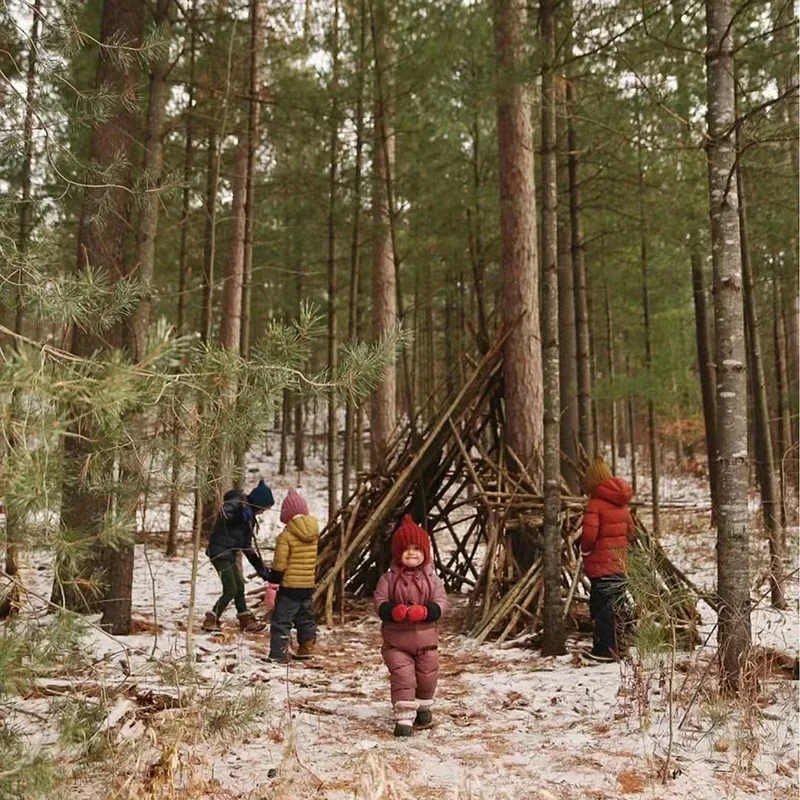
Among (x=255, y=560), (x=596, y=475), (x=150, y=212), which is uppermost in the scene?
(x=150, y=212)

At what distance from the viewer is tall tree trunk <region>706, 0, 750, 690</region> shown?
14.7 ft

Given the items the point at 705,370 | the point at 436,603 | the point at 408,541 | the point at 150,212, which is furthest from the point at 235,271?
Answer: the point at 436,603

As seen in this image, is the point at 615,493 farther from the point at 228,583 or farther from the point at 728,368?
the point at 228,583

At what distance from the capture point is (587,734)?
13.7 ft

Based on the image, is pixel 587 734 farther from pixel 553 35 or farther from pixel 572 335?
pixel 572 335

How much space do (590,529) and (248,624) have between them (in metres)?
3.39

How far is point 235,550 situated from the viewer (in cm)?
707

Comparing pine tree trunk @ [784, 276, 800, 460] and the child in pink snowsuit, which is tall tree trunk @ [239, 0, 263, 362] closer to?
the child in pink snowsuit

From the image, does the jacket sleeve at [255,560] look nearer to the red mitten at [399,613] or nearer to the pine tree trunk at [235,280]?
the red mitten at [399,613]

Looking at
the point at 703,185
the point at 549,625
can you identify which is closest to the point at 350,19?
the point at 703,185

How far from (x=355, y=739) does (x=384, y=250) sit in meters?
10.0

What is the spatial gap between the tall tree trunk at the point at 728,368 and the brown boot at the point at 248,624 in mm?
4302

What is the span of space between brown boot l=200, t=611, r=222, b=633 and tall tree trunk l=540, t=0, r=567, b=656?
307 cm

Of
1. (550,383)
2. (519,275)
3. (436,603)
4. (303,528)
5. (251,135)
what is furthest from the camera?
(251,135)
